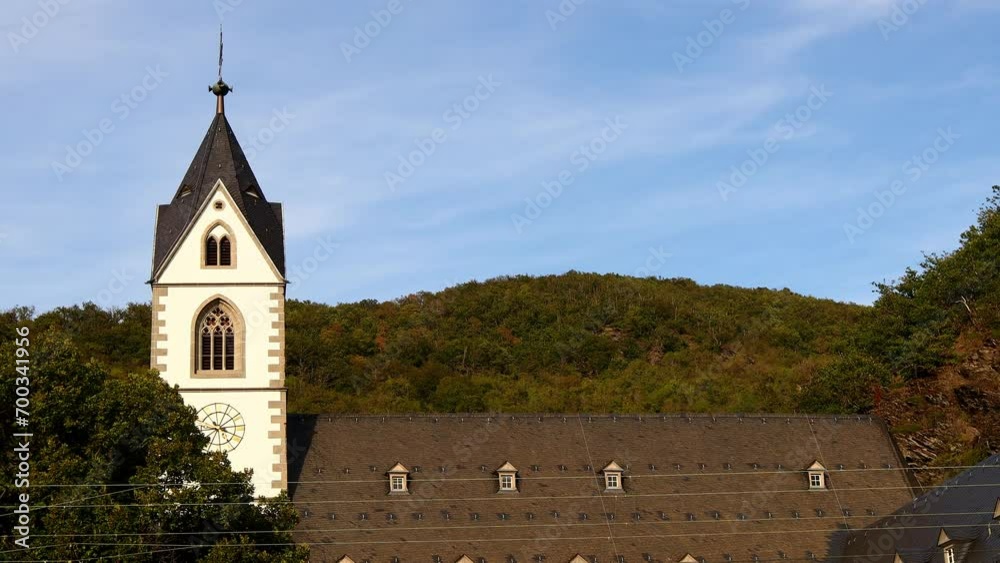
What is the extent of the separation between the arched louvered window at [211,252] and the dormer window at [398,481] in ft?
27.3

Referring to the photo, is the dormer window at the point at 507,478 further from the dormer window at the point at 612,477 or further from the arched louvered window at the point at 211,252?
the arched louvered window at the point at 211,252

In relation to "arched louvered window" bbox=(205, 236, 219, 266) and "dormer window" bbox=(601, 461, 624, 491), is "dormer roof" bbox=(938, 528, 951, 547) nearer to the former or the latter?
"dormer window" bbox=(601, 461, 624, 491)

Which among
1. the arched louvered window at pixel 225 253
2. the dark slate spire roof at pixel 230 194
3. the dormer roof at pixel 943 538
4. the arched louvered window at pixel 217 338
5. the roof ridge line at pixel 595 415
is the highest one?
the dark slate spire roof at pixel 230 194

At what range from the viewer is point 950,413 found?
5562 cm

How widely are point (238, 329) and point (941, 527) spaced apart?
70.2 ft

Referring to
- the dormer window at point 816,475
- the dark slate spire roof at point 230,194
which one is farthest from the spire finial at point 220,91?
the dormer window at point 816,475

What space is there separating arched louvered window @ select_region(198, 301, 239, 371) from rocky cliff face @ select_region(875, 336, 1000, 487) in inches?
895

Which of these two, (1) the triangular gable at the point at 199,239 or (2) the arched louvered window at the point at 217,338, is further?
(1) the triangular gable at the point at 199,239

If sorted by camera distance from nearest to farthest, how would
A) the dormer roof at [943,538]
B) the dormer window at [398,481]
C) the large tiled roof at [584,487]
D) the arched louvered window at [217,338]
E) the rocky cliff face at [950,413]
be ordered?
the dormer roof at [943,538] → the large tiled roof at [584,487] → the arched louvered window at [217,338] → the dormer window at [398,481] → the rocky cliff face at [950,413]

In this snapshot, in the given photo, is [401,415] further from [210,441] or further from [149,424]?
[149,424]

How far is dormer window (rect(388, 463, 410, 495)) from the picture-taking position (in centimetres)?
4541

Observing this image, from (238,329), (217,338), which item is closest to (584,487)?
(238,329)

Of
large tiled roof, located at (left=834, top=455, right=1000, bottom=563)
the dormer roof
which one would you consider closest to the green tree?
large tiled roof, located at (left=834, top=455, right=1000, bottom=563)

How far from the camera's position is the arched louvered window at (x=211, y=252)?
45906mm
